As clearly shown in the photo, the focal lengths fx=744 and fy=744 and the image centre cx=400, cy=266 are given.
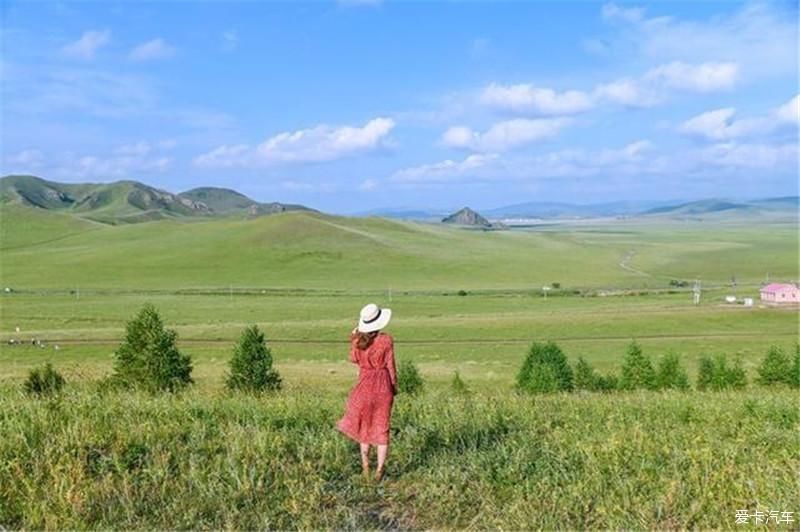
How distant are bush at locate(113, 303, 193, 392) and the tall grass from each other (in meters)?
14.6

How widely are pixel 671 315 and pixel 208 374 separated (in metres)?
59.1

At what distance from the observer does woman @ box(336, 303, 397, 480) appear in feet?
28.1

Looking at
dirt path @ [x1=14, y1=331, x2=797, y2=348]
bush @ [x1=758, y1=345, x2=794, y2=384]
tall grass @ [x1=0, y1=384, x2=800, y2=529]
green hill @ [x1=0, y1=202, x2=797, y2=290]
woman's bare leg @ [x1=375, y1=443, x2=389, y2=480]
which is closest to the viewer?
tall grass @ [x1=0, y1=384, x2=800, y2=529]

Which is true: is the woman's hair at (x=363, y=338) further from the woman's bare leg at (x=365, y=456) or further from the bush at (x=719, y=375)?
the bush at (x=719, y=375)

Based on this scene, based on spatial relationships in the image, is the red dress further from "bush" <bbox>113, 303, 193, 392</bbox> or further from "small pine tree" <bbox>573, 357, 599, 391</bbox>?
"small pine tree" <bbox>573, 357, 599, 391</bbox>

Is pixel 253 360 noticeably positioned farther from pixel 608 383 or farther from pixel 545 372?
pixel 608 383

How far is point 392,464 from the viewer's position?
29.1ft

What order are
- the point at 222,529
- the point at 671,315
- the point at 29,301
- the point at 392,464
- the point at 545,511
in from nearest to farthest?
the point at 222,529
the point at 545,511
the point at 392,464
the point at 671,315
the point at 29,301

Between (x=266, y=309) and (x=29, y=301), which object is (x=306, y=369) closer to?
(x=266, y=309)

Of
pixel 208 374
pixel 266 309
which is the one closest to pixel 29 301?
pixel 266 309

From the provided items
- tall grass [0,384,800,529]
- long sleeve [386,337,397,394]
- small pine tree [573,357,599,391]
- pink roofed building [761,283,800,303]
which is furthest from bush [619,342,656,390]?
pink roofed building [761,283,800,303]

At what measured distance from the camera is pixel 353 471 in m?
8.46

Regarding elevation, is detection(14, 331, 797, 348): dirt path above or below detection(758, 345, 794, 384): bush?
below

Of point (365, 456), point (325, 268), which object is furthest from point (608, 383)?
point (325, 268)
